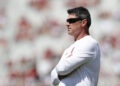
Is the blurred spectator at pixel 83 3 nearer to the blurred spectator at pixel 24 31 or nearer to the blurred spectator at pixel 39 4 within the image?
the blurred spectator at pixel 39 4

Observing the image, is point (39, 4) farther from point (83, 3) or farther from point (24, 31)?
point (83, 3)

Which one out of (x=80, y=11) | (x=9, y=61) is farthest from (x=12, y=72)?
(x=80, y=11)

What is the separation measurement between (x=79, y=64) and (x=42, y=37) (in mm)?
7709

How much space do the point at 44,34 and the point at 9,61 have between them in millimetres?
1166

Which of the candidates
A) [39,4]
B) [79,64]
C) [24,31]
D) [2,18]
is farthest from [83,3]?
[79,64]

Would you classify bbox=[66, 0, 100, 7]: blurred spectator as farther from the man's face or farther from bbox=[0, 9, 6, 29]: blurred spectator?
the man's face

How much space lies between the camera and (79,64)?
3947 millimetres

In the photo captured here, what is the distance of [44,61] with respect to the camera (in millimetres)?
10891

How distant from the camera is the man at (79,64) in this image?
395 cm

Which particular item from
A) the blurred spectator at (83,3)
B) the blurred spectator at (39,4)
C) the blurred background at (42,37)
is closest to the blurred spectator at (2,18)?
the blurred background at (42,37)

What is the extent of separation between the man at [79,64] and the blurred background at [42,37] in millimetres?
6006

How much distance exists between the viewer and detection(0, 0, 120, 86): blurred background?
10391 millimetres

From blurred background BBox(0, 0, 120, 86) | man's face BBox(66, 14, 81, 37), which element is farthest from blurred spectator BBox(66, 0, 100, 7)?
man's face BBox(66, 14, 81, 37)

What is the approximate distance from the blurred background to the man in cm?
601
